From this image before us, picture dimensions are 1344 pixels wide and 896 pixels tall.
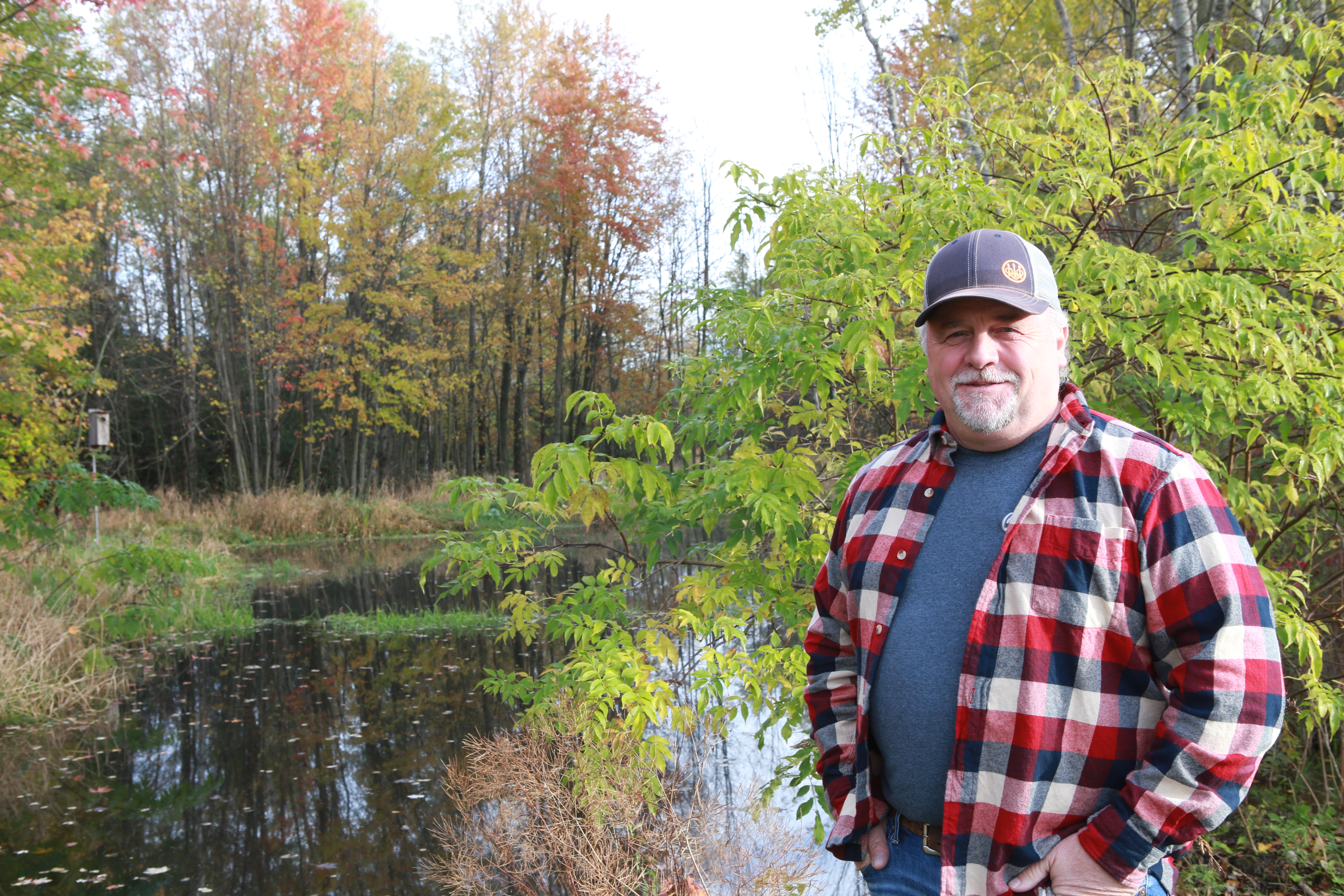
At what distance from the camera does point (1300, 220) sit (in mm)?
2863

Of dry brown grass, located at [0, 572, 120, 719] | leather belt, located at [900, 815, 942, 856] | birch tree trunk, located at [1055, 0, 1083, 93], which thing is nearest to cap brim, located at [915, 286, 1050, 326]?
leather belt, located at [900, 815, 942, 856]

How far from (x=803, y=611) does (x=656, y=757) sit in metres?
0.82

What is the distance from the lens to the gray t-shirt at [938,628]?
165 cm

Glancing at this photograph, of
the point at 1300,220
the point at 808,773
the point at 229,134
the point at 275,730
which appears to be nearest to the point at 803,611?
the point at 808,773

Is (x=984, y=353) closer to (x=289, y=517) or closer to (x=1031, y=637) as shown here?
(x=1031, y=637)

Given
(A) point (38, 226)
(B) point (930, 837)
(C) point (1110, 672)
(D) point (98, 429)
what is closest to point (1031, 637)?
(C) point (1110, 672)

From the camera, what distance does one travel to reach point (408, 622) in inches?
444

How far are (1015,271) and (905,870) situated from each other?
3.83 ft

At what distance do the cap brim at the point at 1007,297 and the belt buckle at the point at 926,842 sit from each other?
3.25 ft

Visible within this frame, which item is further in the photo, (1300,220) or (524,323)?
(524,323)

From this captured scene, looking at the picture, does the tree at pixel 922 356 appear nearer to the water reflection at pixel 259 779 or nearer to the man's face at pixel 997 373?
the man's face at pixel 997 373

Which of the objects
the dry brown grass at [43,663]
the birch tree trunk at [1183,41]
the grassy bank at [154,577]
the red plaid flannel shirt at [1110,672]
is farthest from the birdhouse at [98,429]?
the red plaid flannel shirt at [1110,672]

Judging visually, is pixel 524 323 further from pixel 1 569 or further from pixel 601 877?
pixel 601 877

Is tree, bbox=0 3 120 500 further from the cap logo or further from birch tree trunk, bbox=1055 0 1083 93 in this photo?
the cap logo
